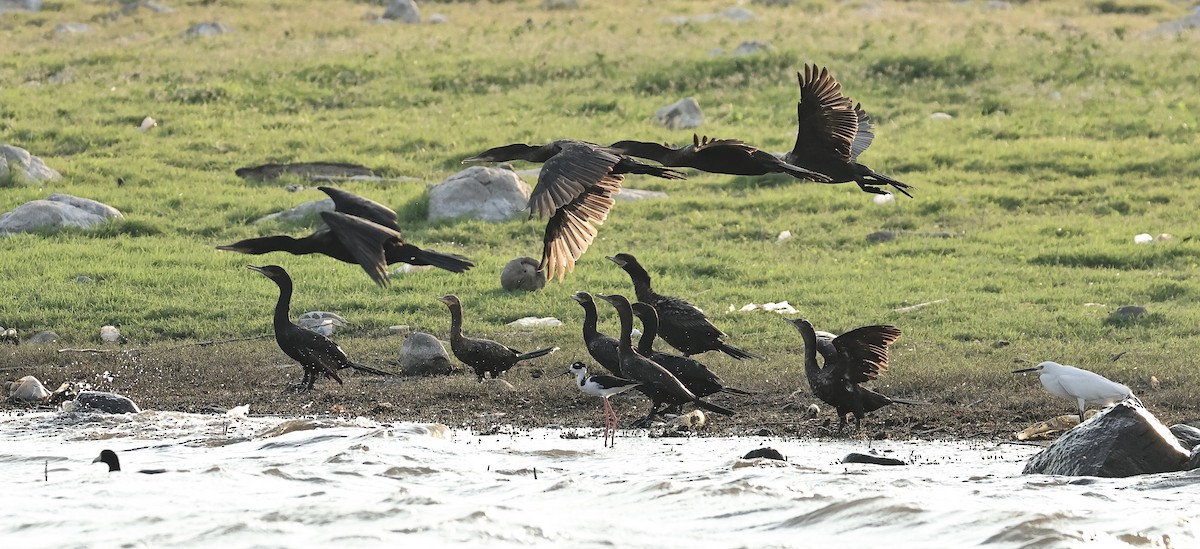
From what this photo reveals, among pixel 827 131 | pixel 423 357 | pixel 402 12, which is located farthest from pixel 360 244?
pixel 402 12

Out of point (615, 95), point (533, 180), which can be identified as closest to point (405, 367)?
point (533, 180)

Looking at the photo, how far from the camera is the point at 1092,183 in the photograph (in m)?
20.2

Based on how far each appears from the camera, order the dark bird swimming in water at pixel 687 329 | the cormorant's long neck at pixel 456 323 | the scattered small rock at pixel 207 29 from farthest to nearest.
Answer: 1. the scattered small rock at pixel 207 29
2. the cormorant's long neck at pixel 456 323
3. the dark bird swimming in water at pixel 687 329

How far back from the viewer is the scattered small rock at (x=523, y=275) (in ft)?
50.3

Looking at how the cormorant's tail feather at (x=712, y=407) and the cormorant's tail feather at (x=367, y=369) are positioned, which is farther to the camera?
the cormorant's tail feather at (x=367, y=369)

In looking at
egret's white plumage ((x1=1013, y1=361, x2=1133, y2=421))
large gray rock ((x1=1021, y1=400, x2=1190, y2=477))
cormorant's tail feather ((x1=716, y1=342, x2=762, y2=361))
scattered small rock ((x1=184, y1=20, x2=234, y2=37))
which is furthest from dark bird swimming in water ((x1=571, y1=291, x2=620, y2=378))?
scattered small rock ((x1=184, y1=20, x2=234, y2=37))

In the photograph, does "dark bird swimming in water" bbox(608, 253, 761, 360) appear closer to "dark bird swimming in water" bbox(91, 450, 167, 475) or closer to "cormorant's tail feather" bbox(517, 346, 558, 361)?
"cormorant's tail feather" bbox(517, 346, 558, 361)

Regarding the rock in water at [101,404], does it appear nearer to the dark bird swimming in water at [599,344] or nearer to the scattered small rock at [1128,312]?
the dark bird swimming in water at [599,344]

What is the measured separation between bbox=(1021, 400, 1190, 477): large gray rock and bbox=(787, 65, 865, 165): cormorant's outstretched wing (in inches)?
119

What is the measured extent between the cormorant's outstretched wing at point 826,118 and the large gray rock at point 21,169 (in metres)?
12.6

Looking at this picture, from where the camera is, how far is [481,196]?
741 inches

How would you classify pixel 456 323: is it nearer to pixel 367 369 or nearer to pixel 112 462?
pixel 367 369

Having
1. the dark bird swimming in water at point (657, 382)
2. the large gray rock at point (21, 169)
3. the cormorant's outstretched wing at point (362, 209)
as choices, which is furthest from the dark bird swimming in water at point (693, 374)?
the large gray rock at point (21, 169)

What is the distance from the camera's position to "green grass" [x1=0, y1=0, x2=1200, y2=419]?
14539 millimetres
